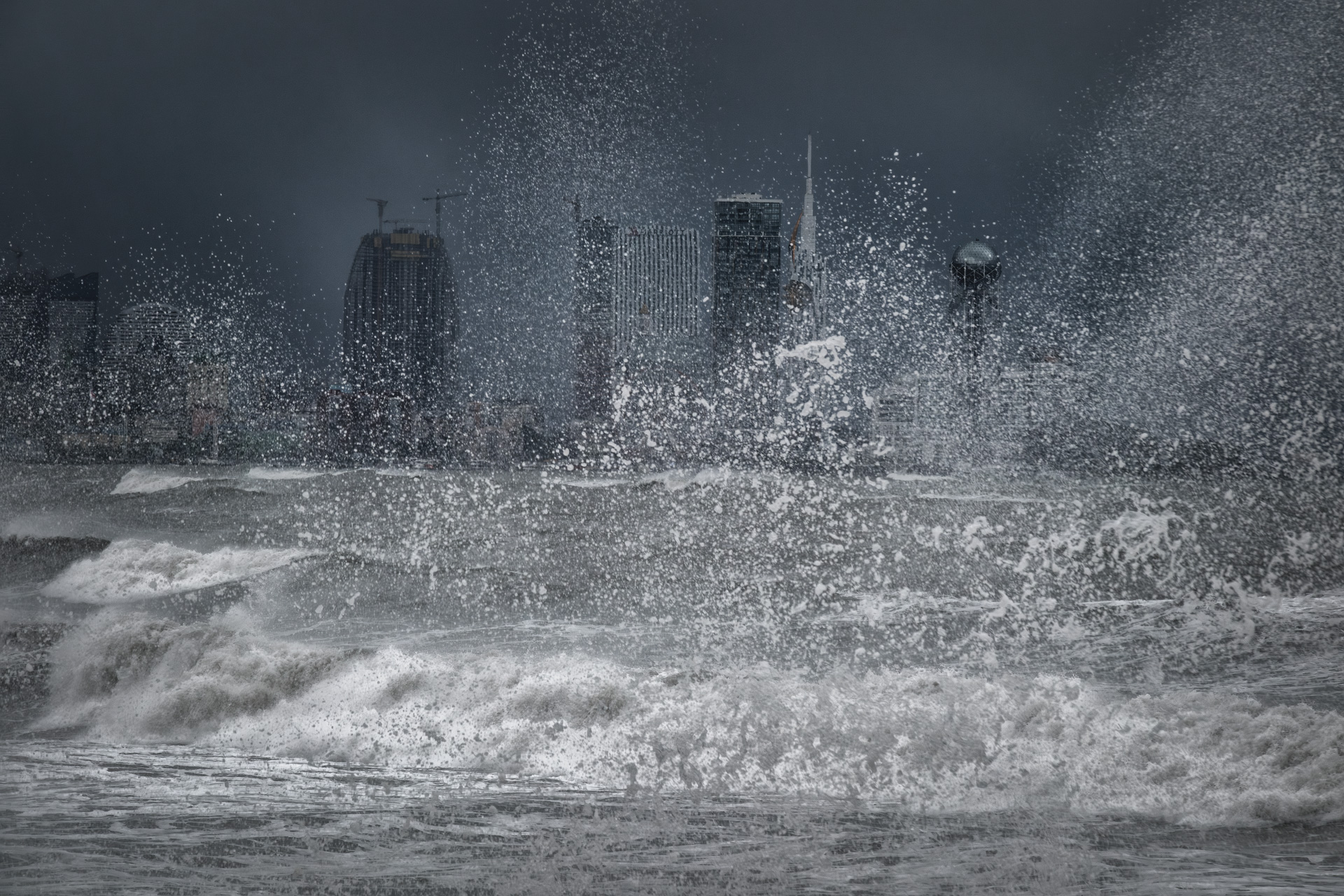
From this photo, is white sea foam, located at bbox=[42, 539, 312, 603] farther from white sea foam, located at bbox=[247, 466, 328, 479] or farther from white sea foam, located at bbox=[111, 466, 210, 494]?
white sea foam, located at bbox=[247, 466, 328, 479]

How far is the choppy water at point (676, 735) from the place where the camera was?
5.04 m

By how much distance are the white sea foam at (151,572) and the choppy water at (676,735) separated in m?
0.30

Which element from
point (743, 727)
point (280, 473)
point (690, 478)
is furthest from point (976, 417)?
point (743, 727)

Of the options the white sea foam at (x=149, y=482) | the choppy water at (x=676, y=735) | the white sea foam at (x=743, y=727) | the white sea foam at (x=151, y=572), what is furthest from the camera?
the white sea foam at (x=149, y=482)

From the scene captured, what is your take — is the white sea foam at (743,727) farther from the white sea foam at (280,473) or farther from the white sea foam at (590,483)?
the white sea foam at (280,473)

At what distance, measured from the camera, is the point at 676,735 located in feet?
24.8

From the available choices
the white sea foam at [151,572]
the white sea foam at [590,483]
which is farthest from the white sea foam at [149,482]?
the white sea foam at [151,572]

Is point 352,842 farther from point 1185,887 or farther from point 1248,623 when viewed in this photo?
point 1248,623

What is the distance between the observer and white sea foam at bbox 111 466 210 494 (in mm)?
58750

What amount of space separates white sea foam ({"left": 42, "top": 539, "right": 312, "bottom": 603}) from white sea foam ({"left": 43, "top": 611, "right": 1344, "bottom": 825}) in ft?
34.4

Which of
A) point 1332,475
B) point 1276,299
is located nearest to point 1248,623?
point 1332,475

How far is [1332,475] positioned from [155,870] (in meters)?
91.3

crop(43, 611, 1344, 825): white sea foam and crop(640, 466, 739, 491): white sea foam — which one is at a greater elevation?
crop(640, 466, 739, 491): white sea foam

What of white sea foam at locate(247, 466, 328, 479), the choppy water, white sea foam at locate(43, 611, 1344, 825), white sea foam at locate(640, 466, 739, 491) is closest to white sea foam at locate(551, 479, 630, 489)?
white sea foam at locate(640, 466, 739, 491)
